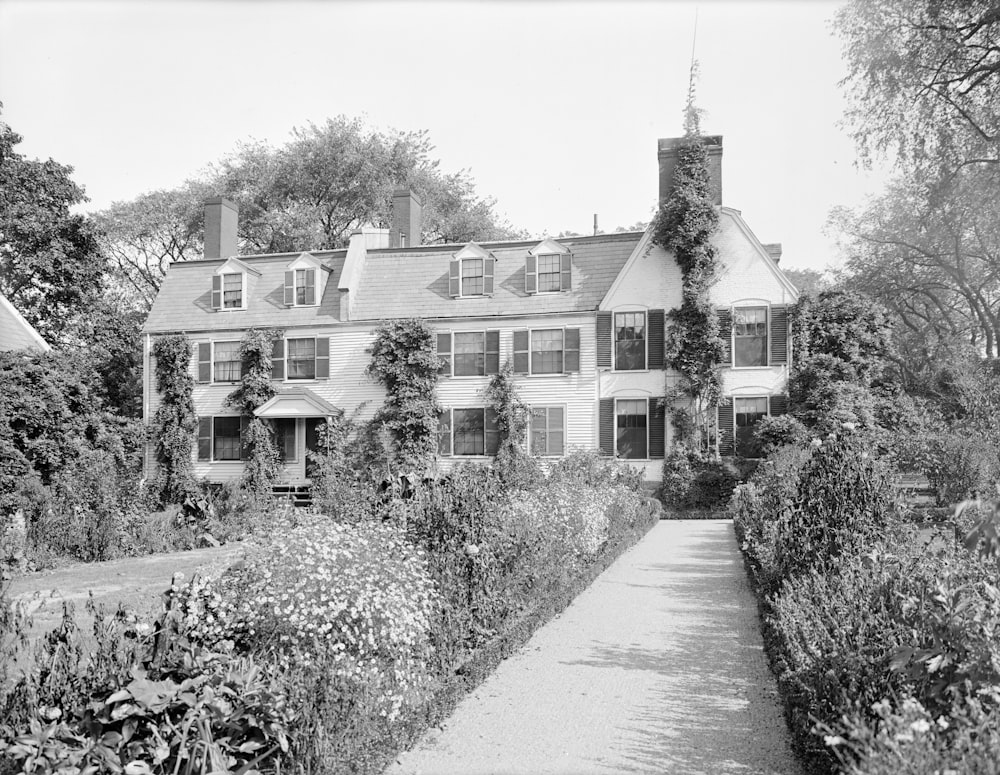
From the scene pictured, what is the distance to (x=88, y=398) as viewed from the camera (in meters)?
17.1

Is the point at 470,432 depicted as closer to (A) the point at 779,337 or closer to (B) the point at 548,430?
(B) the point at 548,430

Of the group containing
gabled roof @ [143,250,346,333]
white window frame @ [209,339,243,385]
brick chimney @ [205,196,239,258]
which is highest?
brick chimney @ [205,196,239,258]

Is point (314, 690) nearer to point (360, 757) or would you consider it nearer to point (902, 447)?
point (360, 757)

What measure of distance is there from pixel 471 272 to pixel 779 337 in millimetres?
9630

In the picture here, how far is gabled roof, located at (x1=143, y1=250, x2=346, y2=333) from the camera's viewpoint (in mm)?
27547

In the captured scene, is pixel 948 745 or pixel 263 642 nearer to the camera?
pixel 948 745

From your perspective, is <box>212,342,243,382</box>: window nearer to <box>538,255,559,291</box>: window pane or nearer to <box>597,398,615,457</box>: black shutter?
<box>538,255,559,291</box>: window pane

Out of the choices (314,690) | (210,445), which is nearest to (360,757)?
(314,690)

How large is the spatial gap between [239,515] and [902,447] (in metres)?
14.1

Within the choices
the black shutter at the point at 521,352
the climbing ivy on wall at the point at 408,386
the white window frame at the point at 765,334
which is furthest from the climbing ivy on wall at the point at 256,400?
the white window frame at the point at 765,334

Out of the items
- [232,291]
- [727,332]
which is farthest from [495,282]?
[232,291]

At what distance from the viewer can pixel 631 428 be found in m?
24.5

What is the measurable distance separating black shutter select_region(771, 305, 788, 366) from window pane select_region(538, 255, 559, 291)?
660 cm

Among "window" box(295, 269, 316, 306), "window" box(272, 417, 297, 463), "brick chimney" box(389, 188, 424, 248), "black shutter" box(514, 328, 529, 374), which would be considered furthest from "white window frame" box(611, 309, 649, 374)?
"window" box(272, 417, 297, 463)
